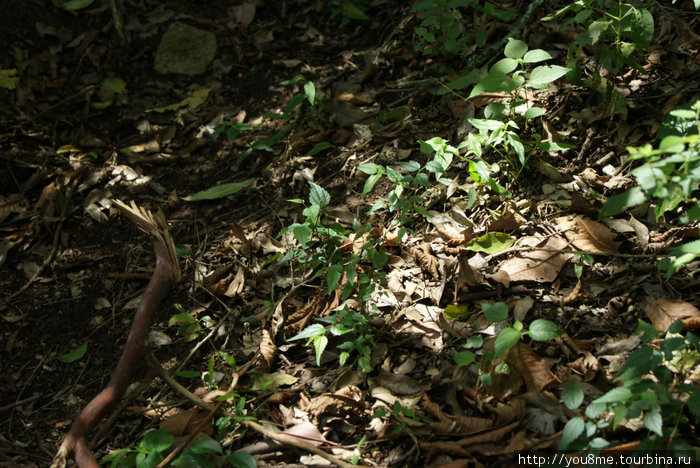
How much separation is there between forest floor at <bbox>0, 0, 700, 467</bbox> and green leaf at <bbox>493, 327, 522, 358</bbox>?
0.80 feet

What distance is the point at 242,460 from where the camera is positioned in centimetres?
185

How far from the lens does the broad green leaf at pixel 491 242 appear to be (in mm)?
2426

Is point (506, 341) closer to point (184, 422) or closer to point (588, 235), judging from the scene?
point (588, 235)

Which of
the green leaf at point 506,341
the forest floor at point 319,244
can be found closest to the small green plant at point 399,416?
the forest floor at point 319,244

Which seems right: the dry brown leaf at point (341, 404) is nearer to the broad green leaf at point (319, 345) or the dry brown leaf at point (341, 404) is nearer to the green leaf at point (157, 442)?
the broad green leaf at point (319, 345)

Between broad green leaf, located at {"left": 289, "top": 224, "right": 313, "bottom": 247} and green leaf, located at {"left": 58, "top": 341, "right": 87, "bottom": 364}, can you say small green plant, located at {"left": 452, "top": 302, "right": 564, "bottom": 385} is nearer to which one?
broad green leaf, located at {"left": 289, "top": 224, "right": 313, "bottom": 247}

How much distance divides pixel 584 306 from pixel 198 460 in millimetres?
1550

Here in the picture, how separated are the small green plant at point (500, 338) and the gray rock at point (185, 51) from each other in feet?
10.5

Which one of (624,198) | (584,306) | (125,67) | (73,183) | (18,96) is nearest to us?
(624,198)

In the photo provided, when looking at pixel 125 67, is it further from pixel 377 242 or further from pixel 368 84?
pixel 377 242

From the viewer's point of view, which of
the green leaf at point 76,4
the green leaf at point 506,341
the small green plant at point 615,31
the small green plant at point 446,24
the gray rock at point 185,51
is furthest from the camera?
the green leaf at point 76,4

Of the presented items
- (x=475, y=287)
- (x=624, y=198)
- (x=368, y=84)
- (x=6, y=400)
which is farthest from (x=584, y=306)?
(x=6, y=400)

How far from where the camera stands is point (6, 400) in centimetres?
→ 257

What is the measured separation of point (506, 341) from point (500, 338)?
0.08 feet
